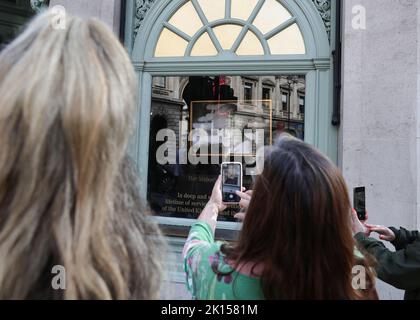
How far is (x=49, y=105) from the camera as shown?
90 cm

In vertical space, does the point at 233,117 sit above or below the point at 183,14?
below

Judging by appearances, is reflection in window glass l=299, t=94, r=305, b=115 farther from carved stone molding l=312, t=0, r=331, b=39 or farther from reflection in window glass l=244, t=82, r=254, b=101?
carved stone molding l=312, t=0, r=331, b=39

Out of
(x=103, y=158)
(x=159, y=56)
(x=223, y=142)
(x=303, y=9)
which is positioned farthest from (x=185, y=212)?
(x=103, y=158)

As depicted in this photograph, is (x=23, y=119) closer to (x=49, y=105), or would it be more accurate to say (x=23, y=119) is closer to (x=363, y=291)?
(x=49, y=105)

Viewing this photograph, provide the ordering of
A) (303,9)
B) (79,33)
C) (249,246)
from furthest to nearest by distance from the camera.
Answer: (303,9) → (249,246) → (79,33)

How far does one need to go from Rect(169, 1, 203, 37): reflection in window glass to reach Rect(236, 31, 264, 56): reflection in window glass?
64 cm

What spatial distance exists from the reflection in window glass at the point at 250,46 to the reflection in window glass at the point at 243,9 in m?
0.23

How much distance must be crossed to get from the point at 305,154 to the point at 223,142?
4233 millimetres

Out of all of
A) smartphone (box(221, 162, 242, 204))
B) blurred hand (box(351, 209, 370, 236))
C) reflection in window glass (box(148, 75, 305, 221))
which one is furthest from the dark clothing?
reflection in window glass (box(148, 75, 305, 221))

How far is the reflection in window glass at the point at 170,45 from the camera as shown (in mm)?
5781

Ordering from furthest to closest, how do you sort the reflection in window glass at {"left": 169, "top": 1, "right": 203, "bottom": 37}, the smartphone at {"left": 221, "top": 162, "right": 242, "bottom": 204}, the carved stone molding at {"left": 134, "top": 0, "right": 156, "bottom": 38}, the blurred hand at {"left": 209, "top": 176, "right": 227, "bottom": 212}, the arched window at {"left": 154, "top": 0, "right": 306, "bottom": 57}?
the carved stone molding at {"left": 134, "top": 0, "right": 156, "bottom": 38}, the reflection in window glass at {"left": 169, "top": 1, "right": 203, "bottom": 37}, the arched window at {"left": 154, "top": 0, "right": 306, "bottom": 57}, the smartphone at {"left": 221, "top": 162, "right": 242, "bottom": 204}, the blurred hand at {"left": 209, "top": 176, "right": 227, "bottom": 212}

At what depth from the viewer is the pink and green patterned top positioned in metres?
1.50

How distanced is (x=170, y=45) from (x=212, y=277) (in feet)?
15.5

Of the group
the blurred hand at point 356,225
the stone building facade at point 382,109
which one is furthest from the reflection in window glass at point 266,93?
the blurred hand at point 356,225
